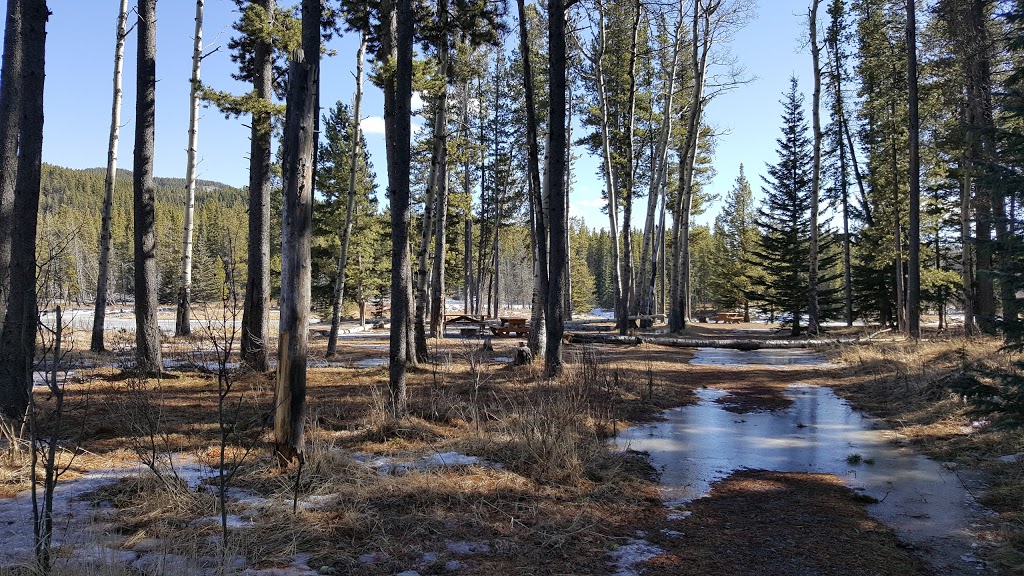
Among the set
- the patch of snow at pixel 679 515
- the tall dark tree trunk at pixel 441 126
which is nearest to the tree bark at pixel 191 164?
the tall dark tree trunk at pixel 441 126

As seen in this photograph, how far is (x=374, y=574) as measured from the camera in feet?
10.9

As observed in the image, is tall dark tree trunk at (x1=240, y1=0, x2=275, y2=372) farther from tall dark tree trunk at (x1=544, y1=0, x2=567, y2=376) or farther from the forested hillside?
the forested hillside

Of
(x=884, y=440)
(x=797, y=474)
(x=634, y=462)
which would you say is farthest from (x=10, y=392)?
(x=884, y=440)

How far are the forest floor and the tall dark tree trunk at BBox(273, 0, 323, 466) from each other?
336 mm

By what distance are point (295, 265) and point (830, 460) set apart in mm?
6006

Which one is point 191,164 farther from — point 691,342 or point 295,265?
point 691,342

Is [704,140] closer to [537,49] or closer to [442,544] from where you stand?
[537,49]

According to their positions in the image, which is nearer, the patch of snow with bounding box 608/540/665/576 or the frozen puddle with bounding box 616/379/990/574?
the patch of snow with bounding box 608/540/665/576

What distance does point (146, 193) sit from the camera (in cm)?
967

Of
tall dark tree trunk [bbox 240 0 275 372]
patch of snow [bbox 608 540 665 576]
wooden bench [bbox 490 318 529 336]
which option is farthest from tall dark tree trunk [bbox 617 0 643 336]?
patch of snow [bbox 608 540 665 576]

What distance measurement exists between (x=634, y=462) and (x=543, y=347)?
6879 millimetres

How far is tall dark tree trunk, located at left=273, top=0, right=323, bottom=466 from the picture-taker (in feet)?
16.3

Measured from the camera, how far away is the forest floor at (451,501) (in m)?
3.54

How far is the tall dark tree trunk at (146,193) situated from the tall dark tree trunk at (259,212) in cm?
144
